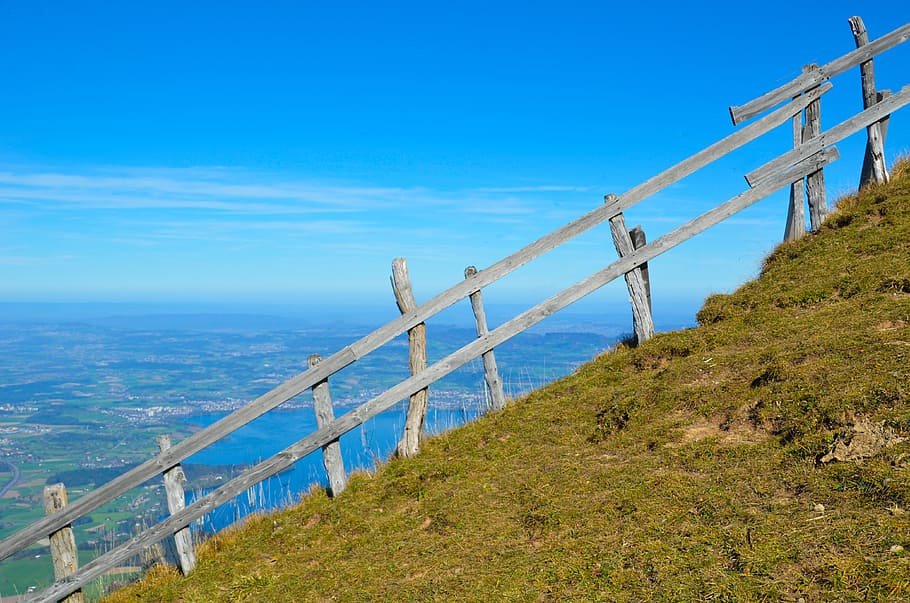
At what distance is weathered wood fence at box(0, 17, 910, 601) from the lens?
7699mm

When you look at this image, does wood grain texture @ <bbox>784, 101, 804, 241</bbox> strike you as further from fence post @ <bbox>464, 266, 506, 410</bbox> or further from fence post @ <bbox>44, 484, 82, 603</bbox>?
fence post @ <bbox>44, 484, 82, 603</bbox>

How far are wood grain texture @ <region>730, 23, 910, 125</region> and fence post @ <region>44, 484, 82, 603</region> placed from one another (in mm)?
11599

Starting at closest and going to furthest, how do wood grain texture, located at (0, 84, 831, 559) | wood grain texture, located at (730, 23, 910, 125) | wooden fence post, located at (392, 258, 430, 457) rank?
1. wood grain texture, located at (0, 84, 831, 559)
2. wooden fence post, located at (392, 258, 430, 457)
3. wood grain texture, located at (730, 23, 910, 125)

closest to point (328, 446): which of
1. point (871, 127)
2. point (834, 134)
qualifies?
point (834, 134)

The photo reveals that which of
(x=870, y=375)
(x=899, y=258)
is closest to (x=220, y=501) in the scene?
(x=870, y=375)

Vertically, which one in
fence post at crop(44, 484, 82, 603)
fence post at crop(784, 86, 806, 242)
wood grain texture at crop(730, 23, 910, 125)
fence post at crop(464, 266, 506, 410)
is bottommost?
fence post at crop(44, 484, 82, 603)

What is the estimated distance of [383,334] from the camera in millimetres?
8477

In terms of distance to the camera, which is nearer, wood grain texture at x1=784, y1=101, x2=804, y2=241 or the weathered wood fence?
the weathered wood fence

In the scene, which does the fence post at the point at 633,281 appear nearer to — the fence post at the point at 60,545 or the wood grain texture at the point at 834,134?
the wood grain texture at the point at 834,134

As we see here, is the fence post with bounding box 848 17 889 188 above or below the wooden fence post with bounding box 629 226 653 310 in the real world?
above

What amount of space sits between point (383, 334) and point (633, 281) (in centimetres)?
393

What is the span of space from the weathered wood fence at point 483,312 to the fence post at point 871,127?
0.7 inches

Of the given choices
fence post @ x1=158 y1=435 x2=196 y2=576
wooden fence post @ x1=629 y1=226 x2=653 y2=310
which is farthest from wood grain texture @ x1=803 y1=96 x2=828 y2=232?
fence post @ x1=158 y1=435 x2=196 y2=576

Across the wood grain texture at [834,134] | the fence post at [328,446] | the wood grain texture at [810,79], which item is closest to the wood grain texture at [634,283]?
the wood grain texture at [834,134]
